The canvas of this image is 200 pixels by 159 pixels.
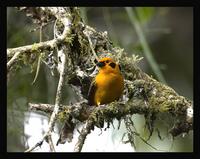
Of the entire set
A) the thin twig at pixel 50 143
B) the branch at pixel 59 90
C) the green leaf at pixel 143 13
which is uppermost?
the green leaf at pixel 143 13

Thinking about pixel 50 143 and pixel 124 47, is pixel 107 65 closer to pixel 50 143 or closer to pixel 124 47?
pixel 50 143

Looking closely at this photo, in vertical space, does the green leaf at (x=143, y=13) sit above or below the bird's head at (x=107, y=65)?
above

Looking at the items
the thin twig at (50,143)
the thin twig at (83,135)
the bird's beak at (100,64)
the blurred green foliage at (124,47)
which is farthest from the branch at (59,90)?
the blurred green foliage at (124,47)

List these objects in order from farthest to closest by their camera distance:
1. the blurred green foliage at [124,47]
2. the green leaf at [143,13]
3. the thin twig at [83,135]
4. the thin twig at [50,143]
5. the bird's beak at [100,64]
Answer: the green leaf at [143,13]
the blurred green foliage at [124,47]
the bird's beak at [100,64]
the thin twig at [83,135]
the thin twig at [50,143]

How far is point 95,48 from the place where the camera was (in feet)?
12.4

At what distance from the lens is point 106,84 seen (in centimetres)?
391

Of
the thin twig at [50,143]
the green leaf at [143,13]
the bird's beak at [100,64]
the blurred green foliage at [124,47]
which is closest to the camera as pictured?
the thin twig at [50,143]

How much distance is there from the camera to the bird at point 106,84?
3.70 metres

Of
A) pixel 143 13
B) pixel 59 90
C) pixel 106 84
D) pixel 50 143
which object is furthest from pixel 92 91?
pixel 143 13

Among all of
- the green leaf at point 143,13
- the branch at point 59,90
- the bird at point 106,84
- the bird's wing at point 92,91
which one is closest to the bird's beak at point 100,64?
the bird at point 106,84

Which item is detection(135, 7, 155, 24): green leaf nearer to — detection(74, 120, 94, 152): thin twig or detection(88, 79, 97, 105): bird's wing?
detection(88, 79, 97, 105): bird's wing

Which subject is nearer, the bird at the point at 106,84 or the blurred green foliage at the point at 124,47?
the bird at the point at 106,84

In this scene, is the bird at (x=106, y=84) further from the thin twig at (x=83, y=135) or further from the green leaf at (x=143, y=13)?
the green leaf at (x=143, y=13)
